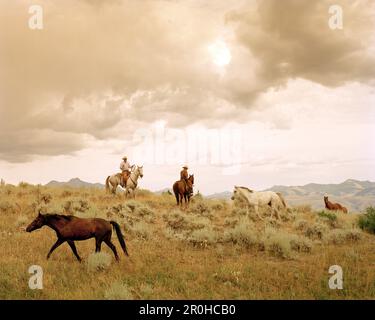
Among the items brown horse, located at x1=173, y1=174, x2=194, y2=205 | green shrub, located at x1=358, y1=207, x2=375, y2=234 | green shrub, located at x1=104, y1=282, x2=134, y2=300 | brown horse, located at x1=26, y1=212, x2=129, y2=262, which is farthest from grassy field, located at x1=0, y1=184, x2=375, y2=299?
brown horse, located at x1=173, y1=174, x2=194, y2=205

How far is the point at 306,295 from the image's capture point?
8.72 metres

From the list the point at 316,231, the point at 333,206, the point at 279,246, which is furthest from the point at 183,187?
the point at 279,246

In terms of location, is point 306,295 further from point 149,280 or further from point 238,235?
point 238,235

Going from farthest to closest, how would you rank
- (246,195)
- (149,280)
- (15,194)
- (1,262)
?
1. (15,194)
2. (246,195)
3. (1,262)
4. (149,280)

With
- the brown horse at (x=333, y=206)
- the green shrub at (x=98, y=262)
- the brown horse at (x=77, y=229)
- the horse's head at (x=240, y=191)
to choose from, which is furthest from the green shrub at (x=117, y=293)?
the brown horse at (x=333, y=206)

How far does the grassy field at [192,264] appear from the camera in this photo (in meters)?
8.95

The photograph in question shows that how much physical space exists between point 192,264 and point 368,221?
9974mm

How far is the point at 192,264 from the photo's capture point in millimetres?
11164

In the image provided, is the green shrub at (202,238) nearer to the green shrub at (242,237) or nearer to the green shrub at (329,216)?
the green shrub at (242,237)

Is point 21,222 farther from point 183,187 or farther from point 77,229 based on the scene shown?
point 183,187

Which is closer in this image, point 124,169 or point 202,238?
point 202,238

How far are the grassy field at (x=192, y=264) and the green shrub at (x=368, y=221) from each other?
0.93 meters
